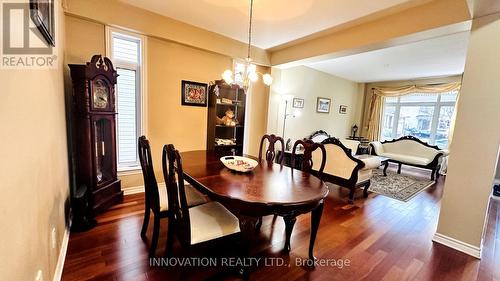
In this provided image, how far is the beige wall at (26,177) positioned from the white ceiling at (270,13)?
1827 millimetres

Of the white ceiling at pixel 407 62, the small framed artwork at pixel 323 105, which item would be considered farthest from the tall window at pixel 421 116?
the small framed artwork at pixel 323 105

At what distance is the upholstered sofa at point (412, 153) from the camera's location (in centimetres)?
500

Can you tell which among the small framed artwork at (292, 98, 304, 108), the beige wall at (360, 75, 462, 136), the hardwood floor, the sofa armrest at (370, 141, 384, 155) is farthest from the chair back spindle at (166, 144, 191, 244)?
the beige wall at (360, 75, 462, 136)

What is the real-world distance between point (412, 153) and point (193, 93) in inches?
226

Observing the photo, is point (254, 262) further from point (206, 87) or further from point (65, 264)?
point (206, 87)

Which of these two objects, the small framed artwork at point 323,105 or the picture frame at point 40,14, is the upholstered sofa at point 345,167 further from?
the picture frame at point 40,14

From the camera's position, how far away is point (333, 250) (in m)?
2.14

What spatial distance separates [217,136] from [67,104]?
2.12m

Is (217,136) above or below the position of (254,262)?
above

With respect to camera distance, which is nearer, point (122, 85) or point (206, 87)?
point (122, 85)

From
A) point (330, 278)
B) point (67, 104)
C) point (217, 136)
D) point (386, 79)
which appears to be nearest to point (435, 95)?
point (386, 79)

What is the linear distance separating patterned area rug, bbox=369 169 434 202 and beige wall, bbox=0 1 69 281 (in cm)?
441

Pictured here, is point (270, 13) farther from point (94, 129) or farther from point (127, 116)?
point (94, 129)

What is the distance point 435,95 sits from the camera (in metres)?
6.19
